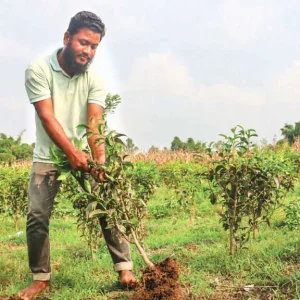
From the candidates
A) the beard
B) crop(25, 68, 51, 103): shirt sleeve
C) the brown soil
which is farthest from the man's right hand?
the brown soil

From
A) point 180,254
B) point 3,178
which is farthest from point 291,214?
point 3,178

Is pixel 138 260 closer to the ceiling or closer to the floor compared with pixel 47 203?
closer to the floor

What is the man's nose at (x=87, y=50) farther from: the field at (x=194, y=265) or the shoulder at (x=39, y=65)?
the field at (x=194, y=265)

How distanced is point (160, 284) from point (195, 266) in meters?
1.23

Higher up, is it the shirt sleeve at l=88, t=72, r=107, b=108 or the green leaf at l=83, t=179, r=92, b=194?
the shirt sleeve at l=88, t=72, r=107, b=108

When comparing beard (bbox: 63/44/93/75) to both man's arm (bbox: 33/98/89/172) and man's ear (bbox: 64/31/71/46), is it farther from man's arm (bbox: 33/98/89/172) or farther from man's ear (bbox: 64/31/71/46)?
man's arm (bbox: 33/98/89/172)

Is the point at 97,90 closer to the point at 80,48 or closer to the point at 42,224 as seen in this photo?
the point at 80,48

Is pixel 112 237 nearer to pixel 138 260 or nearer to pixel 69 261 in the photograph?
pixel 138 260

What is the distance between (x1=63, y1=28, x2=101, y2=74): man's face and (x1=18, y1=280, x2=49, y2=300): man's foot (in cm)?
174

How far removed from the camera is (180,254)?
4.87m

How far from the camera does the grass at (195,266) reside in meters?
3.57

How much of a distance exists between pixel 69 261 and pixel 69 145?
1.99 metres

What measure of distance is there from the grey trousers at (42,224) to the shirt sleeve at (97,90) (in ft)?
2.11

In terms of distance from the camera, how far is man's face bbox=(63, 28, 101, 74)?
358cm
